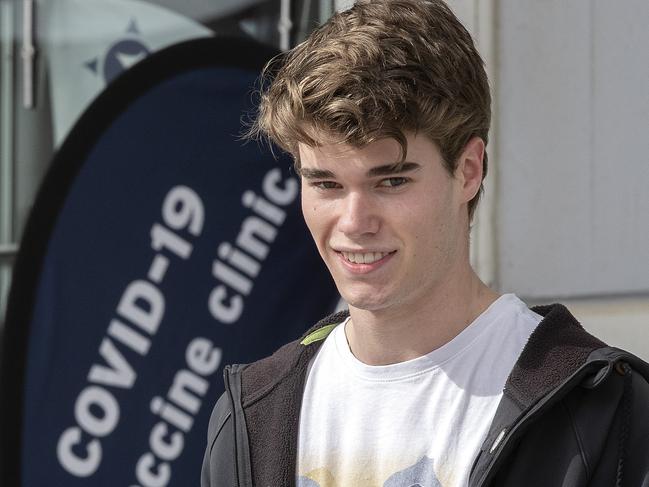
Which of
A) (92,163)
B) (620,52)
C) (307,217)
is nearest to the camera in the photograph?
(307,217)

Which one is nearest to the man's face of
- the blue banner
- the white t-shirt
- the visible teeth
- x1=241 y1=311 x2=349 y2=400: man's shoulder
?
the visible teeth

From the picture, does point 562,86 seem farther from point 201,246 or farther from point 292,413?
point 292,413

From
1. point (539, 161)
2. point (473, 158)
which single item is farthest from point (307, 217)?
point (539, 161)

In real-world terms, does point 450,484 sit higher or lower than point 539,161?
lower

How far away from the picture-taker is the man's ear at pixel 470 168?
1868mm

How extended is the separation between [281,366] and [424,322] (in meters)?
0.29

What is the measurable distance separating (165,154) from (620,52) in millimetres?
1328

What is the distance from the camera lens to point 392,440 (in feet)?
6.06

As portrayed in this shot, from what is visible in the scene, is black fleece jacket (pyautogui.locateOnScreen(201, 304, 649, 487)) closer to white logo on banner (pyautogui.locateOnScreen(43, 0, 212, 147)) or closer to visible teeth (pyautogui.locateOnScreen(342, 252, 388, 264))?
visible teeth (pyautogui.locateOnScreen(342, 252, 388, 264))

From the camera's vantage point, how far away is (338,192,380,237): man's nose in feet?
5.88

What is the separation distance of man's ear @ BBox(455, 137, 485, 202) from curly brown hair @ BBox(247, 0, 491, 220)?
2 cm

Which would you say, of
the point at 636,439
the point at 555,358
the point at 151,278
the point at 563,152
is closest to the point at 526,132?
the point at 563,152

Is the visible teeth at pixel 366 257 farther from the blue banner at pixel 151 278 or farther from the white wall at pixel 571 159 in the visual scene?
the blue banner at pixel 151 278

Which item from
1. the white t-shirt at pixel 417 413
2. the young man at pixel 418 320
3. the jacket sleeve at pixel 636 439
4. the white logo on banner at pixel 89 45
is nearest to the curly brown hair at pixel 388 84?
the young man at pixel 418 320
